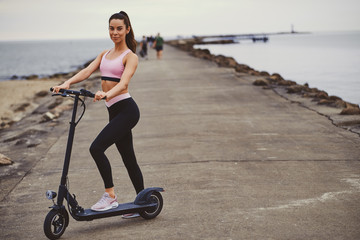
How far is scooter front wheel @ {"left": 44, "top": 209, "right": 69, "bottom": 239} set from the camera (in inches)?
161

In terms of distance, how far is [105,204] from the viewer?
4398 mm

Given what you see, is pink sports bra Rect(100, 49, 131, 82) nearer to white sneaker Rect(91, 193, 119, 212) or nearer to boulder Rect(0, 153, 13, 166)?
white sneaker Rect(91, 193, 119, 212)

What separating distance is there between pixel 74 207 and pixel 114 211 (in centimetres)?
37

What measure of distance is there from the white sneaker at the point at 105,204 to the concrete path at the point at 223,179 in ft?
0.70

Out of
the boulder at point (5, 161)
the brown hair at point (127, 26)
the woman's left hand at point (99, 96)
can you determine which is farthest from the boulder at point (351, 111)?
the woman's left hand at point (99, 96)

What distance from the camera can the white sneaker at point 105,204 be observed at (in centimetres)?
438

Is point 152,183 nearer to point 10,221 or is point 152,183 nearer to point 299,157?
point 10,221

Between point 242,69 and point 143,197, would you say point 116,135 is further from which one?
point 242,69

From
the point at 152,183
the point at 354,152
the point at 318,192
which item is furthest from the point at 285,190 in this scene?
the point at 354,152

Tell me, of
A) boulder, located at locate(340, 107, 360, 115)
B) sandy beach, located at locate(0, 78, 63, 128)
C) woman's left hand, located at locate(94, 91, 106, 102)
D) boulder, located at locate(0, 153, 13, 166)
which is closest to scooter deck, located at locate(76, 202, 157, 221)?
woman's left hand, located at locate(94, 91, 106, 102)

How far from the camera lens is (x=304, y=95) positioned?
13727 mm

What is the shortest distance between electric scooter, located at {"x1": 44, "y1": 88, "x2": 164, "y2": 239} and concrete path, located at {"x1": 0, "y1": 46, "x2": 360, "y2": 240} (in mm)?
127

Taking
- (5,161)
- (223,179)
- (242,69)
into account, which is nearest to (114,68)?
(223,179)

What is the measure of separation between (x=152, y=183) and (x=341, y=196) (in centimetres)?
215
